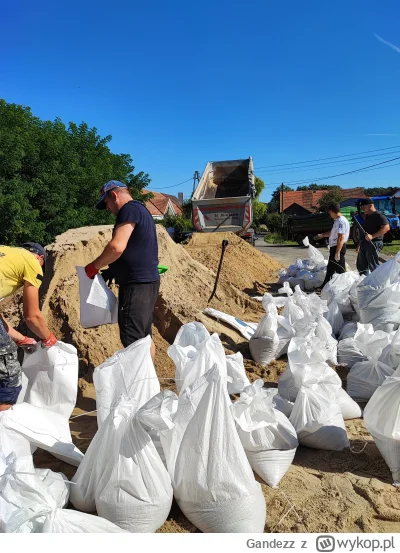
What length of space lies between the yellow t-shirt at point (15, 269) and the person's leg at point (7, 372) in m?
0.21

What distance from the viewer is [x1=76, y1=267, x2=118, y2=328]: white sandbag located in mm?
3051

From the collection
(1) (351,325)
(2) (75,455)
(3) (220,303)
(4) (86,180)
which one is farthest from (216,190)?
(2) (75,455)

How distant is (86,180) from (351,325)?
11.4 meters

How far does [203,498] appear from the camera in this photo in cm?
186

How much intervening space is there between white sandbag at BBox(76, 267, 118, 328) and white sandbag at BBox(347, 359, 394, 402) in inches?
69.6

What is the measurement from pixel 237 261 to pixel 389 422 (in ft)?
25.1

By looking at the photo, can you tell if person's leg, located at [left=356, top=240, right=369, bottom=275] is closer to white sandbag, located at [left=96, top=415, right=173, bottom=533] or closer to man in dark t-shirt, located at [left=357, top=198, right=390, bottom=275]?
man in dark t-shirt, located at [left=357, top=198, right=390, bottom=275]

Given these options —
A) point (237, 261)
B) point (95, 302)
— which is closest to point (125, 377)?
point (95, 302)

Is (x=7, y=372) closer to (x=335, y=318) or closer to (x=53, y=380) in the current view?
(x=53, y=380)

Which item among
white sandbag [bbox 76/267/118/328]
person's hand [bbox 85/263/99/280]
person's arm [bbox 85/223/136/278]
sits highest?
person's arm [bbox 85/223/136/278]

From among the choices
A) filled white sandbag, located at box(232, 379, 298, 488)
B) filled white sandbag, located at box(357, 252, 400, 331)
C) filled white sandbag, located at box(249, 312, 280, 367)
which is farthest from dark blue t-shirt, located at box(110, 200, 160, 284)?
filled white sandbag, located at box(357, 252, 400, 331)

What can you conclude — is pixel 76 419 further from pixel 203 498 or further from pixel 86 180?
pixel 86 180

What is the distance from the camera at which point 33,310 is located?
8.35 feet

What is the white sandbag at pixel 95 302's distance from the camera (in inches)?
120
